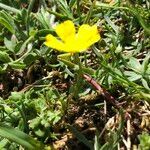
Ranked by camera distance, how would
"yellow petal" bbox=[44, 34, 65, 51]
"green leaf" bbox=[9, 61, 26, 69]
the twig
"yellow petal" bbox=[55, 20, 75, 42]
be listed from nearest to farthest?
"yellow petal" bbox=[44, 34, 65, 51] < "yellow petal" bbox=[55, 20, 75, 42] < the twig < "green leaf" bbox=[9, 61, 26, 69]

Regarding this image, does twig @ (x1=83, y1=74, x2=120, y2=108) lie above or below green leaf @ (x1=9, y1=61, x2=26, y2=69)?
below

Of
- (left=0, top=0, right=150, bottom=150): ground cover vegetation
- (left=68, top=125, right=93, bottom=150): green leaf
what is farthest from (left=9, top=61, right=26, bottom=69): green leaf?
(left=68, top=125, right=93, bottom=150): green leaf

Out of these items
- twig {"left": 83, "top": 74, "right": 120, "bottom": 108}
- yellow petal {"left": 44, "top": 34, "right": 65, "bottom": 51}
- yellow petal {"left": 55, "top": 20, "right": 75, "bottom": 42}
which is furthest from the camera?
twig {"left": 83, "top": 74, "right": 120, "bottom": 108}

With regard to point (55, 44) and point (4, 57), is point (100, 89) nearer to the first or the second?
point (55, 44)

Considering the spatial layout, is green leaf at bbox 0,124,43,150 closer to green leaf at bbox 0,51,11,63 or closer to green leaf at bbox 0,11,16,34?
green leaf at bbox 0,51,11,63

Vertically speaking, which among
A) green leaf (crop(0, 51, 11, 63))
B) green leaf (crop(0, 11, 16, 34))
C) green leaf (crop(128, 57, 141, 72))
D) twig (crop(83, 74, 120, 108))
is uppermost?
green leaf (crop(0, 11, 16, 34))

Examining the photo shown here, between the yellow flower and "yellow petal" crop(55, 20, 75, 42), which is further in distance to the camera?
"yellow petal" crop(55, 20, 75, 42)

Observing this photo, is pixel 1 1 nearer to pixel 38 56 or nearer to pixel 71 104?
pixel 38 56
